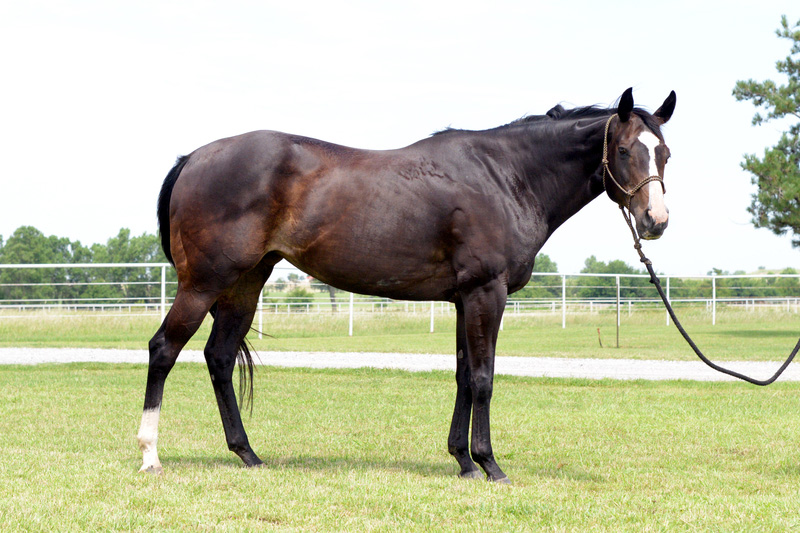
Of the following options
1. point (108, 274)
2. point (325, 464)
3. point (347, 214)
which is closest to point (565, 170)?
point (347, 214)

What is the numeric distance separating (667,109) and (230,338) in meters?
3.31

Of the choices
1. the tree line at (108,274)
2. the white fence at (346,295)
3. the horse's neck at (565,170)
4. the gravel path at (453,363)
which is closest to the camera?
the horse's neck at (565,170)

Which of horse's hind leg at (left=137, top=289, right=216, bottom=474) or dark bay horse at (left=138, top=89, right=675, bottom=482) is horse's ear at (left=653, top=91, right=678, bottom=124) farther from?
horse's hind leg at (left=137, top=289, right=216, bottom=474)

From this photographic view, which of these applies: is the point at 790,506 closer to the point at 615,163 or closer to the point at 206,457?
the point at 615,163

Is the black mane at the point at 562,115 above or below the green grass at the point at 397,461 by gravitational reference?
above

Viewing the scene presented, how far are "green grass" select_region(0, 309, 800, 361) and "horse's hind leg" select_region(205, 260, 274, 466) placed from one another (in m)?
10.2

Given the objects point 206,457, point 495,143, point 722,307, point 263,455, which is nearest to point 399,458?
point 263,455

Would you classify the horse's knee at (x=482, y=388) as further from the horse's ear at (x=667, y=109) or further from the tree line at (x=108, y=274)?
the tree line at (x=108, y=274)

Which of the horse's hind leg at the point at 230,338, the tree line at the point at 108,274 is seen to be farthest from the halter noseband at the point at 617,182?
the tree line at the point at 108,274

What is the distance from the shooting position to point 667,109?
514 centimetres

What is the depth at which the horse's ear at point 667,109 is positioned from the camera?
5.11 meters

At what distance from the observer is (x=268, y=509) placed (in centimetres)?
397

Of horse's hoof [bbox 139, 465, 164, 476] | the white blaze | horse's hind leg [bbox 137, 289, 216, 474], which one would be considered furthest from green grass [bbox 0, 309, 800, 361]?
horse's hoof [bbox 139, 465, 164, 476]

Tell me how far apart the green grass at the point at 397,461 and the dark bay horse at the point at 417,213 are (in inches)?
21.2
